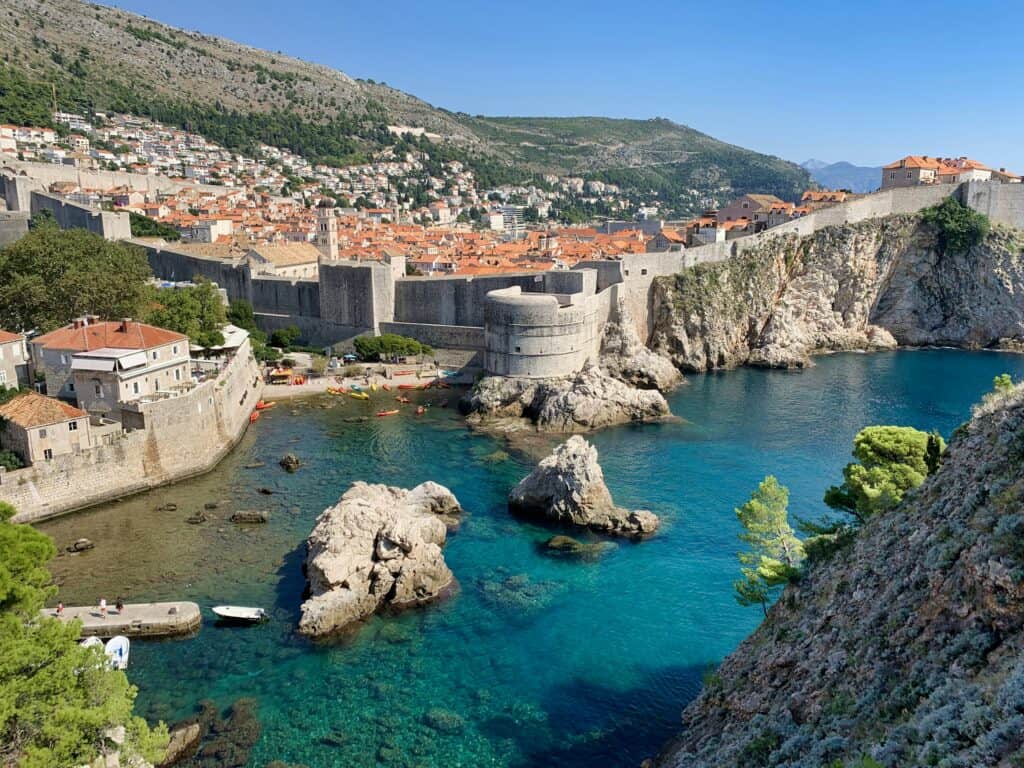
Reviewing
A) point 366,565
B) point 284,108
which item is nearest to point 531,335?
point 366,565

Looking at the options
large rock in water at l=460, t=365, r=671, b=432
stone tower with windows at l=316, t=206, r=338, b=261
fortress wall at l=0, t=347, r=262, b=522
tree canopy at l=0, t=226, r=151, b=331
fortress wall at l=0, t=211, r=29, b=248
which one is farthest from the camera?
stone tower with windows at l=316, t=206, r=338, b=261

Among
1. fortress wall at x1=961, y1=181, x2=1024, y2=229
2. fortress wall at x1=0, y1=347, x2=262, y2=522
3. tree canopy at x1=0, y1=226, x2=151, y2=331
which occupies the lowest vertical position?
fortress wall at x1=0, y1=347, x2=262, y2=522

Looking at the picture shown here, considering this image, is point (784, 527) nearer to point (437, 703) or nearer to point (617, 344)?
point (437, 703)

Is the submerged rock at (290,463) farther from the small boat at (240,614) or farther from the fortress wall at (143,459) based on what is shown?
the small boat at (240,614)

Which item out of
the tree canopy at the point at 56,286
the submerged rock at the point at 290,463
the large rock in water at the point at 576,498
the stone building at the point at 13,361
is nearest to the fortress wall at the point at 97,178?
the tree canopy at the point at 56,286

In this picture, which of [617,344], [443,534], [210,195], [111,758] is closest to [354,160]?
[210,195]

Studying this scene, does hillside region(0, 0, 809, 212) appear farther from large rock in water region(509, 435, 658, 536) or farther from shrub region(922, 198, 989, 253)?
shrub region(922, 198, 989, 253)

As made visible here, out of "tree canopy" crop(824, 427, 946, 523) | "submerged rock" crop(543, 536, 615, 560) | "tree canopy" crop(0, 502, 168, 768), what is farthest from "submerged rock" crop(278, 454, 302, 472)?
"tree canopy" crop(824, 427, 946, 523)

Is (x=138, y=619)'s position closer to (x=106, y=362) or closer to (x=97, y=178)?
(x=106, y=362)
